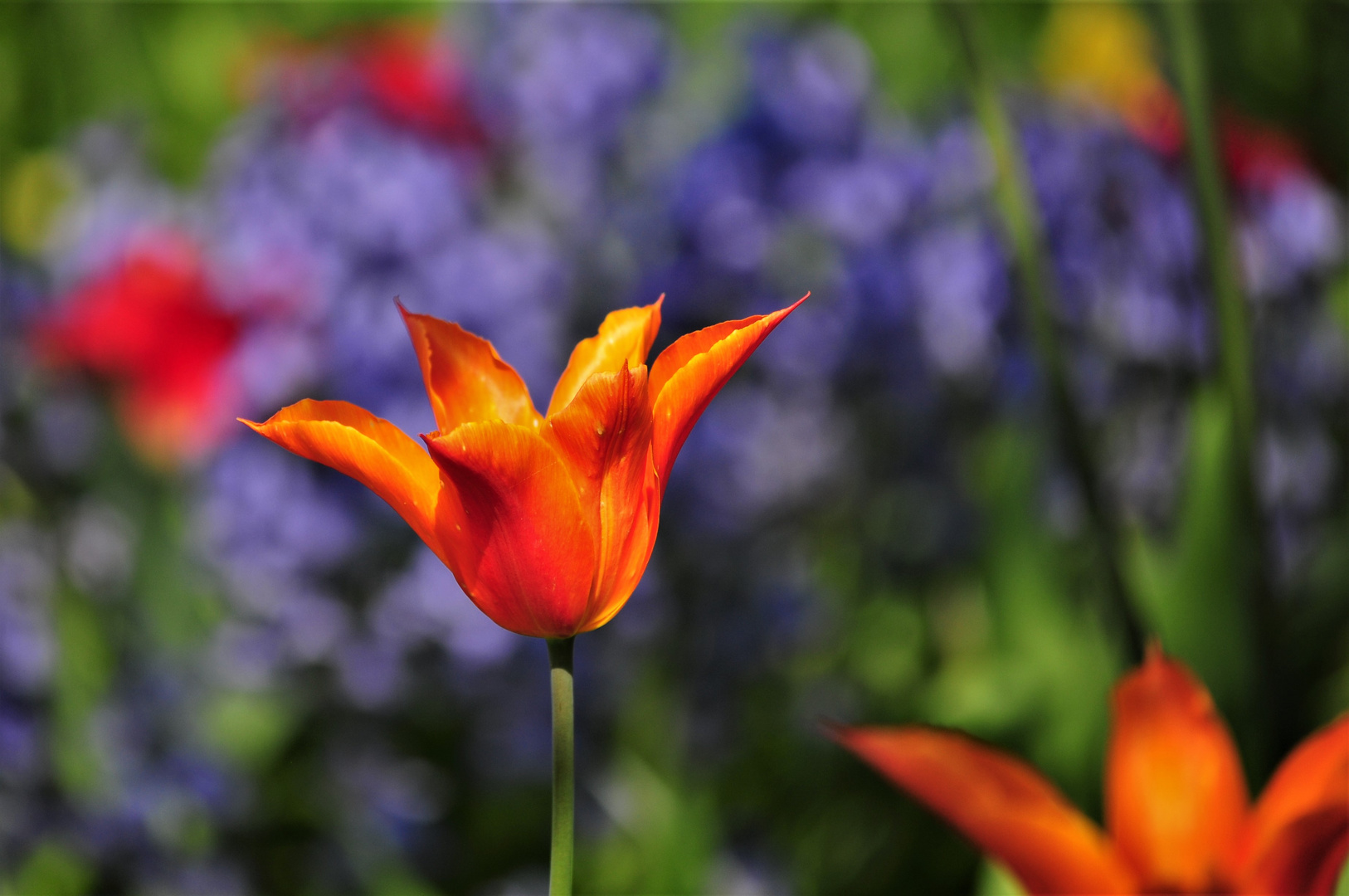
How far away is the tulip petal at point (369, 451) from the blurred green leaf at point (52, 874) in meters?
0.58

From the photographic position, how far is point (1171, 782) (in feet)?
1.03

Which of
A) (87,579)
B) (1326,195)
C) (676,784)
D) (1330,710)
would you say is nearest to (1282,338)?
(1326,195)

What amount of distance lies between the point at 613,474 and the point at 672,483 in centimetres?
56

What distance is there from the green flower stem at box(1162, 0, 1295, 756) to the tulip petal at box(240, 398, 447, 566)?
410mm

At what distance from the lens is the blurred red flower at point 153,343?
847 mm

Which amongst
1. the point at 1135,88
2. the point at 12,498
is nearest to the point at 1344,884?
the point at 12,498

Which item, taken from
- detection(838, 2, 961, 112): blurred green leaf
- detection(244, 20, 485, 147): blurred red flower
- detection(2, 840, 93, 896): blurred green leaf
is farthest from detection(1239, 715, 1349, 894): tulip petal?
detection(838, 2, 961, 112): blurred green leaf

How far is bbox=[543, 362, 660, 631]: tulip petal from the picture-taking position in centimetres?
22

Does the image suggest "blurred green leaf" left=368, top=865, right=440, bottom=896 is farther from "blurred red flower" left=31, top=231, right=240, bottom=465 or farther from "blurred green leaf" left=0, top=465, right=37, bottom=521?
"blurred green leaf" left=0, top=465, right=37, bottom=521

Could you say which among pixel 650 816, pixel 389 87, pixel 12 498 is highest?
pixel 389 87

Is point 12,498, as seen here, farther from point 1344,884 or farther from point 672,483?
point 1344,884

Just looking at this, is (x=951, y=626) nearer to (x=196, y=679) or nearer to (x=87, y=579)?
(x=196, y=679)

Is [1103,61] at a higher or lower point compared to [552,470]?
higher

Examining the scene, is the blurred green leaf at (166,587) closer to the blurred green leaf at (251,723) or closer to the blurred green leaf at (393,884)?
the blurred green leaf at (251,723)
